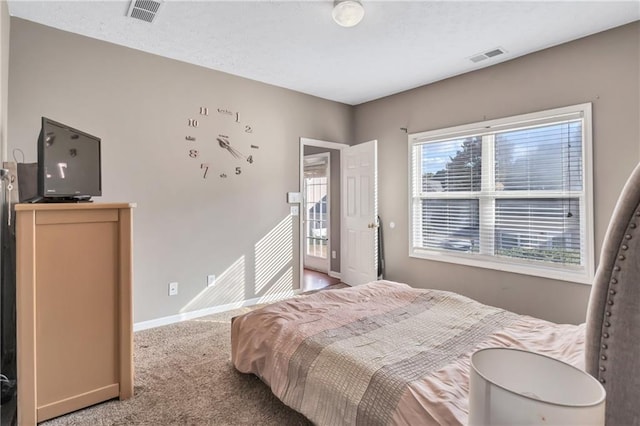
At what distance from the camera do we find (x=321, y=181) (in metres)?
6.25

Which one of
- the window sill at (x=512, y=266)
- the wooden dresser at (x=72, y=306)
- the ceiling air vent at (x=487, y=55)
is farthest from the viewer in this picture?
the ceiling air vent at (x=487, y=55)

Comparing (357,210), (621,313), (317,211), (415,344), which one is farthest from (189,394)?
(317,211)

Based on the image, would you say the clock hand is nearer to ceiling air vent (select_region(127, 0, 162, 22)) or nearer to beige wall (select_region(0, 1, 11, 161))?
ceiling air vent (select_region(127, 0, 162, 22))

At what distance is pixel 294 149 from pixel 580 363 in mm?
3746

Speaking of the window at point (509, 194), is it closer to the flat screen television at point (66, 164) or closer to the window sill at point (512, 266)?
the window sill at point (512, 266)

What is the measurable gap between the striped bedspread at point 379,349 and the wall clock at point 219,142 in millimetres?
2026

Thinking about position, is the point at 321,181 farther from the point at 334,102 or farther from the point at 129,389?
the point at 129,389

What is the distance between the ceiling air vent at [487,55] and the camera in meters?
3.23

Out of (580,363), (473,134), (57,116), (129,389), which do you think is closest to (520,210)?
(473,134)

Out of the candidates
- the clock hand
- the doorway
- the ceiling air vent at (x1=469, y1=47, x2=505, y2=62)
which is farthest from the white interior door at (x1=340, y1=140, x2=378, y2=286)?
the clock hand

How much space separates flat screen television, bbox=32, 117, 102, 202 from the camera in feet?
6.28

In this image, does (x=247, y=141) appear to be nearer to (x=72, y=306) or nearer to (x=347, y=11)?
(x=347, y=11)

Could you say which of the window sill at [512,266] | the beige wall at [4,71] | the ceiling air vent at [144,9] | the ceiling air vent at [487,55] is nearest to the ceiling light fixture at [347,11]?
the ceiling air vent at [144,9]

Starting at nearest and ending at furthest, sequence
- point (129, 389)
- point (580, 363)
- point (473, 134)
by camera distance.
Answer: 1. point (580, 363)
2. point (129, 389)
3. point (473, 134)
